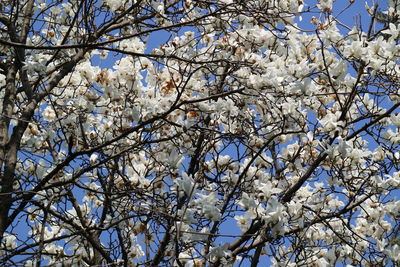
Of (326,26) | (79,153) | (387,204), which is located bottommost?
(387,204)

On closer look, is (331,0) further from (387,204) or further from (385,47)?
(387,204)

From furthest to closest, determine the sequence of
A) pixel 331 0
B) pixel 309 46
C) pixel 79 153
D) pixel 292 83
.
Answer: pixel 309 46 → pixel 331 0 → pixel 292 83 → pixel 79 153

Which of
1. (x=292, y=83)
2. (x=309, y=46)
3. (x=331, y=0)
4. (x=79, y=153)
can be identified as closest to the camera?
(x=79, y=153)

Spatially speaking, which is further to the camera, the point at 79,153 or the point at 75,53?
the point at 75,53

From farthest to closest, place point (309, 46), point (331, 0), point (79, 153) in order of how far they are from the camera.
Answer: point (309, 46)
point (331, 0)
point (79, 153)

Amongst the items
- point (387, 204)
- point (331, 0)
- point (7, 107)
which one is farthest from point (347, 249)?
point (7, 107)

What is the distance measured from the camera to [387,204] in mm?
4602

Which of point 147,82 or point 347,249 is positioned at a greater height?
point 147,82

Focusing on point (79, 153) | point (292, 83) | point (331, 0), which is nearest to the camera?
point (79, 153)

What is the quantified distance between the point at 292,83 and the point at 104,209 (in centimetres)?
193

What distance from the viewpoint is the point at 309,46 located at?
5684 mm

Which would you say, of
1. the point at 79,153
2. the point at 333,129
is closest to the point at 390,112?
the point at 333,129

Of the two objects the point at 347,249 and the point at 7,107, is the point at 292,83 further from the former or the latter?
the point at 7,107

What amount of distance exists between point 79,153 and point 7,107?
37.4 inches
